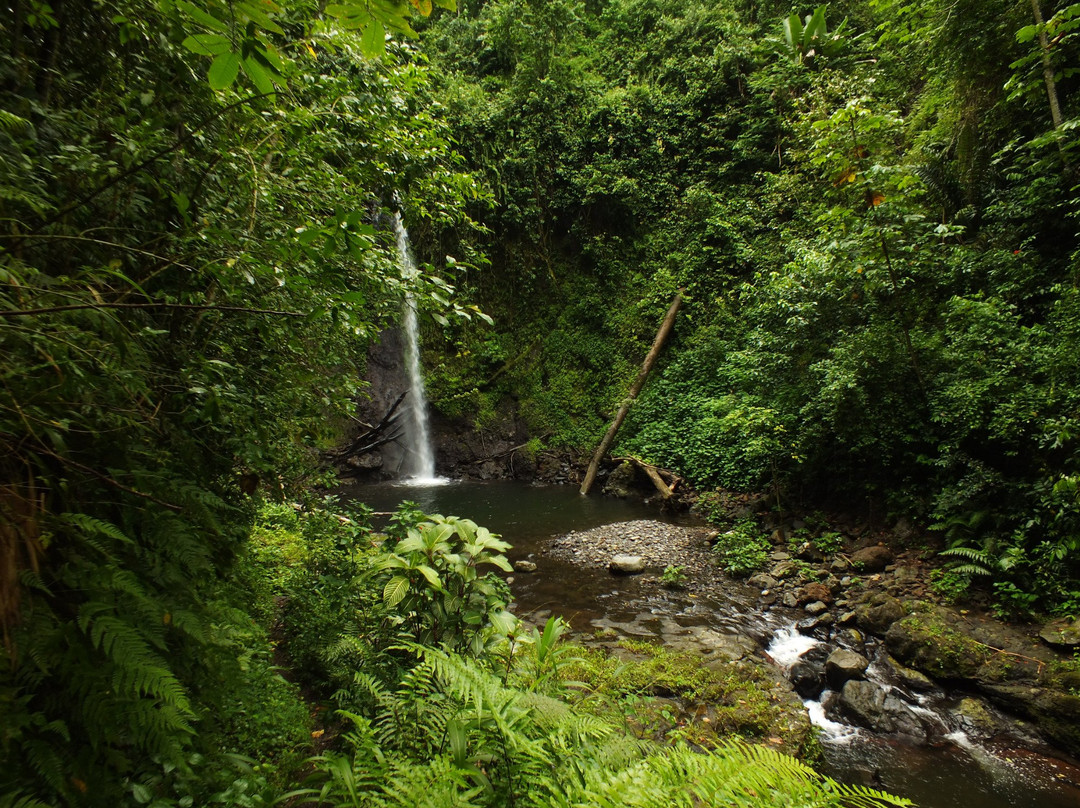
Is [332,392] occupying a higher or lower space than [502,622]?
higher

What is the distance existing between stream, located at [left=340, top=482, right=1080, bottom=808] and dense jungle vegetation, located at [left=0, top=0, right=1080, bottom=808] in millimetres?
899

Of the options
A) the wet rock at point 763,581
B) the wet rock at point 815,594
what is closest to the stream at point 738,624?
the wet rock at point 763,581

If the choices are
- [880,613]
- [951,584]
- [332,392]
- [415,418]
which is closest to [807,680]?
[880,613]

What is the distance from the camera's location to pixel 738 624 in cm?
595

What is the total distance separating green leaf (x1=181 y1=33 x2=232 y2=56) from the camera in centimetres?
113

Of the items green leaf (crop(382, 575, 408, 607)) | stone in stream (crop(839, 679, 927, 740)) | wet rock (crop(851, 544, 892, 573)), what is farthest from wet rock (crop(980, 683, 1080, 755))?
green leaf (crop(382, 575, 408, 607))

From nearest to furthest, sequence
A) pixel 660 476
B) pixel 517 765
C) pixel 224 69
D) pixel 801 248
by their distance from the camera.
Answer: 1. pixel 224 69
2. pixel 517 765
3. pixel 801 248
4. pixel 660 476

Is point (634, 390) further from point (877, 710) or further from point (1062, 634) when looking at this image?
point (877, 710)

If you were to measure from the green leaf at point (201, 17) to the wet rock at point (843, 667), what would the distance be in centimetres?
638

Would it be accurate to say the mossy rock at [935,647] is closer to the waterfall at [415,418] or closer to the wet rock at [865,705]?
the wet rock at [865,705]

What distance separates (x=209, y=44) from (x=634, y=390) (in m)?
13.4

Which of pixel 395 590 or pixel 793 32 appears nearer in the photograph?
pixel 793 32

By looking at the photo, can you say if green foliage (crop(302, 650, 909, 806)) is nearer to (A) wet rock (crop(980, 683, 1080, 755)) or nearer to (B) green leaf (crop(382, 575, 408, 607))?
(B) green leaf (crop(382, 575, 408, 607))

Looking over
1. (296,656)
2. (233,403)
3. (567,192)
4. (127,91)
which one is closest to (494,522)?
(296,656)
